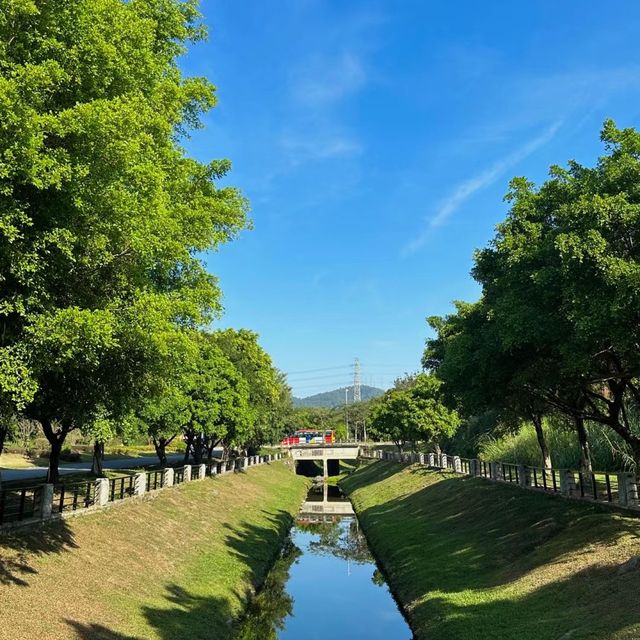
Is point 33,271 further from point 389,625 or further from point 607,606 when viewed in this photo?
point 389,625

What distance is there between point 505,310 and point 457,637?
8.44 m

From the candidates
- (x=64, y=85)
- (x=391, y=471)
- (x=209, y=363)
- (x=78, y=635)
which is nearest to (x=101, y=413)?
(x=78, y=635)

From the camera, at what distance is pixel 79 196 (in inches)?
371

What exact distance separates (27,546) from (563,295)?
49.8 feet

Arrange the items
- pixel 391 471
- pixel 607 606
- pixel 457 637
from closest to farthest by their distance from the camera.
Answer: pixel 607 606, pixel 457 637, pixel 391 471

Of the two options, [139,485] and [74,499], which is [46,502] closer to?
[74,499]

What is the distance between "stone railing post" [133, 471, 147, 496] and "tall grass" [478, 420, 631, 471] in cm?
2091

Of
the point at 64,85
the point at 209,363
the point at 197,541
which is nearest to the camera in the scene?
the point at 64,85

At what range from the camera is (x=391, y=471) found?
57.6 metres

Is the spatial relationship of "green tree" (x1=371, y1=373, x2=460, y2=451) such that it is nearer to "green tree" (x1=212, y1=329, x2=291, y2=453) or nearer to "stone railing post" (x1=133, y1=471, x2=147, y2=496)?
"green tree" (x1=212, y1=329, x2=291, y2=453)

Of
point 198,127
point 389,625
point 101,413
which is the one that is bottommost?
point 389,625

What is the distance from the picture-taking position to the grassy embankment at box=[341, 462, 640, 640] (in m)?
11.9

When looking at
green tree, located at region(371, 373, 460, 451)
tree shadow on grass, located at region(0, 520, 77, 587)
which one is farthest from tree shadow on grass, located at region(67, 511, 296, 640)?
green tree, located at region(371, 373, 460, 451)

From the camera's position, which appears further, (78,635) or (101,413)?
(101,413)
